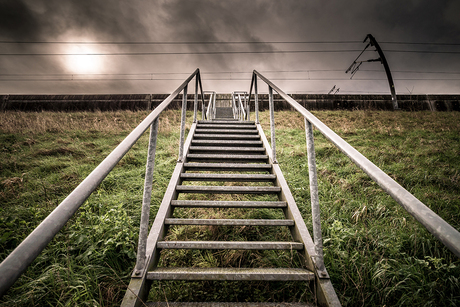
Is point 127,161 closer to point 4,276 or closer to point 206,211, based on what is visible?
point 206,211

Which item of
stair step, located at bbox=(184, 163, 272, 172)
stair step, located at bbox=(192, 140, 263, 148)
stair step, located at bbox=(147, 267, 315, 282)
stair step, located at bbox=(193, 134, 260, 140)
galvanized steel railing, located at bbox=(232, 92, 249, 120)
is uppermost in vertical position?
galvanized steel railing, located at bbox=(232, 92, 249, 120)

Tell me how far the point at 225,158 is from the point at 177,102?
10.3 meters

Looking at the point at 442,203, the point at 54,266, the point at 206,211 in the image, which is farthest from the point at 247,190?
the point at 442,203

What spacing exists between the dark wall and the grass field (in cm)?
779

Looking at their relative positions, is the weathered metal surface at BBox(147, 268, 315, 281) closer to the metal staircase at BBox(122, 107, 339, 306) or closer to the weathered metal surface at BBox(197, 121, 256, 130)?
the metal staircase at BBox(122, 107, 339, 306)

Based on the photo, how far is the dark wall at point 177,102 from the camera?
11.4 meters

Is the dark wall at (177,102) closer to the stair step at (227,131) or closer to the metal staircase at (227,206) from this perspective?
the stair step at (227,131)

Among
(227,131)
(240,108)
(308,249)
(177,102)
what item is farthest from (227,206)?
(177,102)

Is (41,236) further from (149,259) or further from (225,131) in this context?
(225,131)

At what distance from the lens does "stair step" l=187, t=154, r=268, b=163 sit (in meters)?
2.94

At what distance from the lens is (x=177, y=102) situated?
39.8ft

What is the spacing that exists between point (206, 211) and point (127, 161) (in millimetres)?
2245

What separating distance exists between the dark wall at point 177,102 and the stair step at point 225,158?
29.8ft

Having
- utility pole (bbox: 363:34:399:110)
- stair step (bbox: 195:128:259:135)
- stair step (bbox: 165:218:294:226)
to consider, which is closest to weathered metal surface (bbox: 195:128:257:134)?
stair step (bbox: 195:128:259:135)
